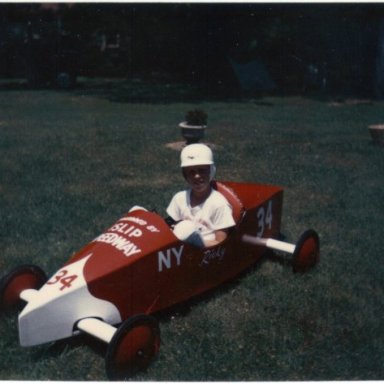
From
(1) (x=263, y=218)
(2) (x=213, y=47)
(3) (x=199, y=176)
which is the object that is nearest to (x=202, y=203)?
(3) (x=199, y=176)

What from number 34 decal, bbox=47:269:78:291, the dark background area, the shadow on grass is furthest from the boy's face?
the dark background area

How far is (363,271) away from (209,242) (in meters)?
2.21

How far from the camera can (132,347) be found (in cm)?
414

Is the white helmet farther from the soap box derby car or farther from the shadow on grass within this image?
the shadow on grass

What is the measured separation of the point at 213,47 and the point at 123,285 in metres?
28.9

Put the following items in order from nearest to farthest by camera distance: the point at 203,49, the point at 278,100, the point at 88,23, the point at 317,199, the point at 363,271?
the point at 363,271 < the point at 317,199 < the point at 278,100 < the point at 203,49 < the point at 88,23

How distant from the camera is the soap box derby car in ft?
13.6

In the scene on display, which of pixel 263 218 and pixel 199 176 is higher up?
pixel 199 176

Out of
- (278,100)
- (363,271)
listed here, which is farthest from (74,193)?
(278,100)

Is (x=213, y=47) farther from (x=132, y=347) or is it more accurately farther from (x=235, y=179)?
(x=132, y=347)

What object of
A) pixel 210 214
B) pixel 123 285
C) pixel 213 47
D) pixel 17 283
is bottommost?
pixel 17 283

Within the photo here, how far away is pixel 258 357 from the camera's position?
4.59 meters

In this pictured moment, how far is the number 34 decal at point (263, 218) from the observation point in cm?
627

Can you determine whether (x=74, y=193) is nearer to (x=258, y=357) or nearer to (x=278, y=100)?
(x=258, y=357)
